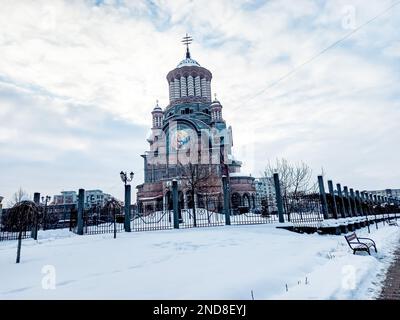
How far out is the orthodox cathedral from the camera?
1650 inches

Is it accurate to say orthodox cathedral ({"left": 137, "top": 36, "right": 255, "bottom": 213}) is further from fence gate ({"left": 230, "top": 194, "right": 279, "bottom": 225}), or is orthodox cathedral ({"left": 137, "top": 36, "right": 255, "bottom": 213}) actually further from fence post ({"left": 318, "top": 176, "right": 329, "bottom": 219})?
fence post ({"left": 318, "top": 176, "right": 329, "bottom": 219})

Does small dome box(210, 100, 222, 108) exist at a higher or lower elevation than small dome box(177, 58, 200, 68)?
lower

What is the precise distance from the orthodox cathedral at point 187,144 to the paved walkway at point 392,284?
30902mm

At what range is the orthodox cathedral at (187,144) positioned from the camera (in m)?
41.9

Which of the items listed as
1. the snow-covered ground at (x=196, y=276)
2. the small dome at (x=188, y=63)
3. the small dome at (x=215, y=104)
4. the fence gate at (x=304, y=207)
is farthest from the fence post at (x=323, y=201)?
the small dome at (x=188, y=63)

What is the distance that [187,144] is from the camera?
47.9m

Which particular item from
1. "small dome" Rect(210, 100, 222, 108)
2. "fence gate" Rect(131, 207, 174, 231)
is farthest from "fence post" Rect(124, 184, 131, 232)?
"small dome" Rect(210, 100, 222, 108)

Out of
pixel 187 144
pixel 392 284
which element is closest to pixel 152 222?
pixel 392 284

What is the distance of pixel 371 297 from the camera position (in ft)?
12.7

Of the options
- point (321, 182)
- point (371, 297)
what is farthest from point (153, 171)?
point (371, 297)

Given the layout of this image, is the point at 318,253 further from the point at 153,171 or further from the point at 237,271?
the point at 153,171

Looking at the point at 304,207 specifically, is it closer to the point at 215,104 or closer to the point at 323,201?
the point at 323,201

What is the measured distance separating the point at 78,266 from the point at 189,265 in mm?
2659

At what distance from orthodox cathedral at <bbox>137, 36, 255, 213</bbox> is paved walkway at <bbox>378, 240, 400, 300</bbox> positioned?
101 ft
